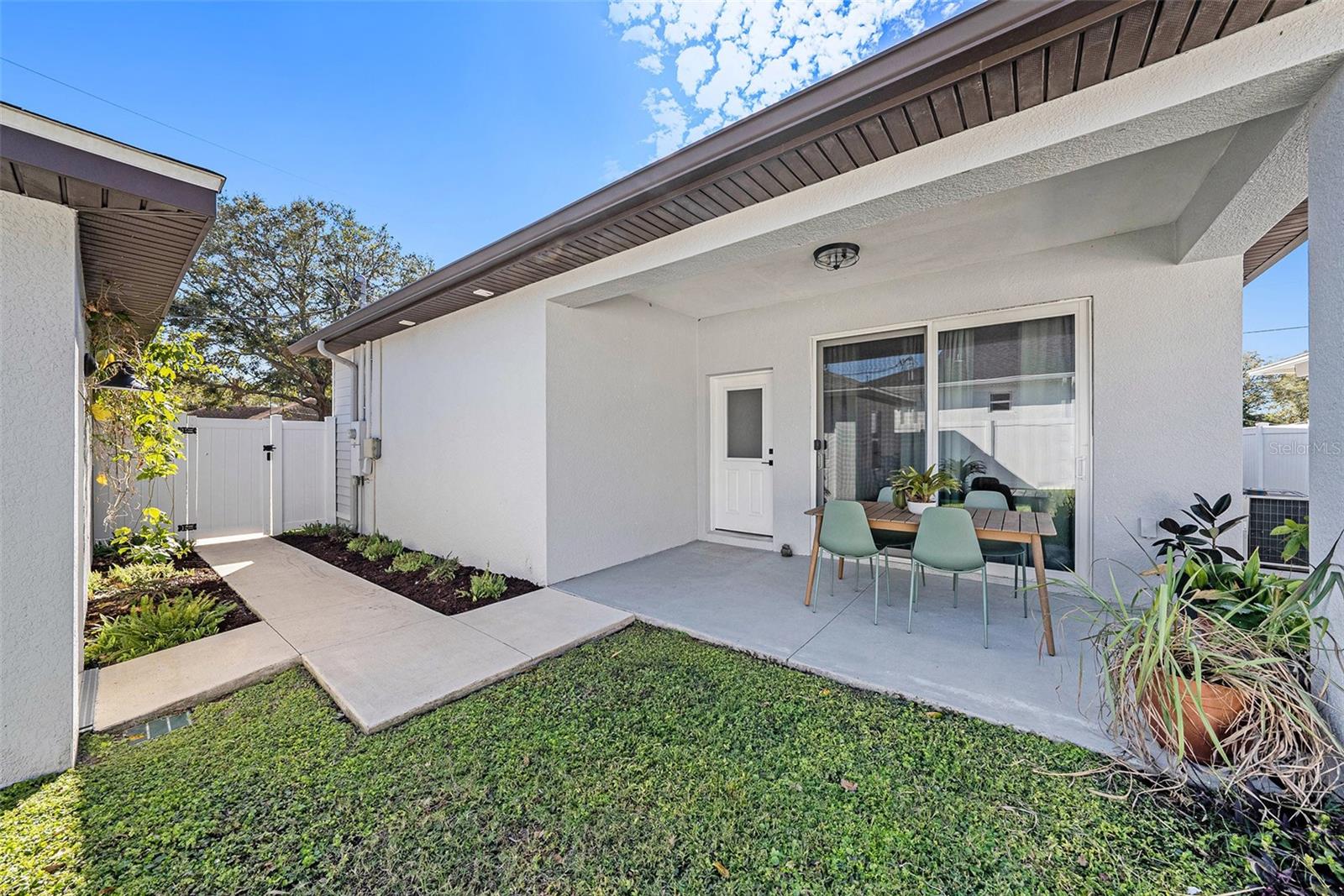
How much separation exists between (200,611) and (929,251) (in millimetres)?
5972

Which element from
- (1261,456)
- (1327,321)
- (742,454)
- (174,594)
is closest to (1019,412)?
(1327,321)

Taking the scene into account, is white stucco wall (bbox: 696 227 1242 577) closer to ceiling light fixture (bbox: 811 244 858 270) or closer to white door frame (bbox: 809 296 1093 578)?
white door frame (bbox: 809 296 1093 578)

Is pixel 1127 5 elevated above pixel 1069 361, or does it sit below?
above

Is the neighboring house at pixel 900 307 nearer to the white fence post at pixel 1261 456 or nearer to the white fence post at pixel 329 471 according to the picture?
the white fence post at pixel 329 471

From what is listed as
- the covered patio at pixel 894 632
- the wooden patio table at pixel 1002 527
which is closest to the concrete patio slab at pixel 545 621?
the covered patio at pixel 894 632

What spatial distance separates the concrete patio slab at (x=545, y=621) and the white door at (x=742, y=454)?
2.45m

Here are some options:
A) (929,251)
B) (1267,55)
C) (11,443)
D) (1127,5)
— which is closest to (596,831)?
(11,443)

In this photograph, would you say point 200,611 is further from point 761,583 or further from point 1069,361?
point 1069,361

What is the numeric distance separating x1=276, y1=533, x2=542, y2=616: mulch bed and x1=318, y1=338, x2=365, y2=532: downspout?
95 cm

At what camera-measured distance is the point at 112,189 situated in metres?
1.96

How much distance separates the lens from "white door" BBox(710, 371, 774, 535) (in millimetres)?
5621

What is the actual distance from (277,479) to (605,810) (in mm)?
7642

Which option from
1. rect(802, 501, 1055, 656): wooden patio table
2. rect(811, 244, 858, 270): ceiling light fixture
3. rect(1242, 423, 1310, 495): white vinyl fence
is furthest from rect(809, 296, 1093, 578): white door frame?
rect(1242, 423, 1310, 495): white vinyl fence

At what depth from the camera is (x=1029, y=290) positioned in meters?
4.02
